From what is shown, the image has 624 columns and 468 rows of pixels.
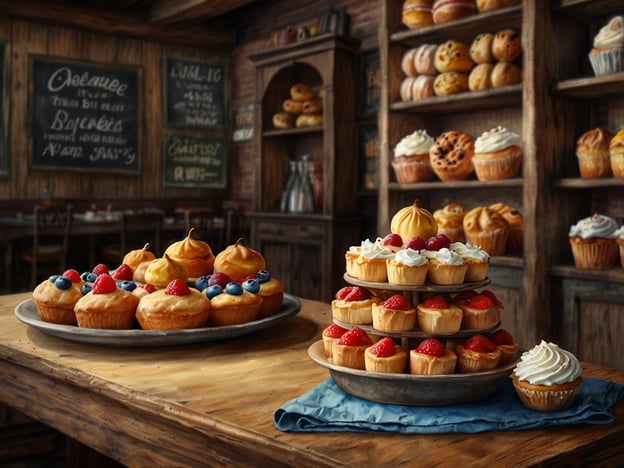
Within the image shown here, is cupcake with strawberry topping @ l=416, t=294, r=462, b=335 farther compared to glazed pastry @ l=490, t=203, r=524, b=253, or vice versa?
glazed pastry @ l=490, t=203, r=524, b=253

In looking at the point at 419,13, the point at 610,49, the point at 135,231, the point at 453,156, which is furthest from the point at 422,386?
the point at 135,231

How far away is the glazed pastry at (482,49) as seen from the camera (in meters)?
3.25

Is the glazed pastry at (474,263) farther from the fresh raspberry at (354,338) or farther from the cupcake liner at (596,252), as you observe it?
the cupcake liner at (596,252)

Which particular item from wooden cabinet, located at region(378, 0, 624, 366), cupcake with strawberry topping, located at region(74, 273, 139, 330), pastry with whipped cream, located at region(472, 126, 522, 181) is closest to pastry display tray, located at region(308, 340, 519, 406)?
cupcake with strawberry topping, located at region(74, 273, 139, 330)

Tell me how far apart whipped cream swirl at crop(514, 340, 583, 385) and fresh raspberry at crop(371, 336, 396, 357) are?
0.22 metres

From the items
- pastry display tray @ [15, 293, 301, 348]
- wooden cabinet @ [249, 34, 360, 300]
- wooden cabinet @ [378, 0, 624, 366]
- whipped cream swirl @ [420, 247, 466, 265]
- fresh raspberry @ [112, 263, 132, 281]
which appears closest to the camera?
whipped cream swirl @ [420, 247, 466, 265]

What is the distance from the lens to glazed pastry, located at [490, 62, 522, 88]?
314cm

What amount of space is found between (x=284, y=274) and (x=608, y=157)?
2.56 metres

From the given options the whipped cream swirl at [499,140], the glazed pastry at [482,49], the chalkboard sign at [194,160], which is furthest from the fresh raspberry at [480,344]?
the chalkboard sign at [194,160]

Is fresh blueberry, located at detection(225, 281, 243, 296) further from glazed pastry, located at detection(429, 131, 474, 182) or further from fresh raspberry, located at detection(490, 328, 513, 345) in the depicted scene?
glazed pastry, located at detection(429, 131, 474, 182)

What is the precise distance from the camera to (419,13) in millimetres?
3535

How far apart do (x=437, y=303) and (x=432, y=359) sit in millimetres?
112

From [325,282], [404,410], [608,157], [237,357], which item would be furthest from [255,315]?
[325,282]

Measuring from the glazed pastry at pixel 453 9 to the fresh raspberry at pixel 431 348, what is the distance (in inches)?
105
